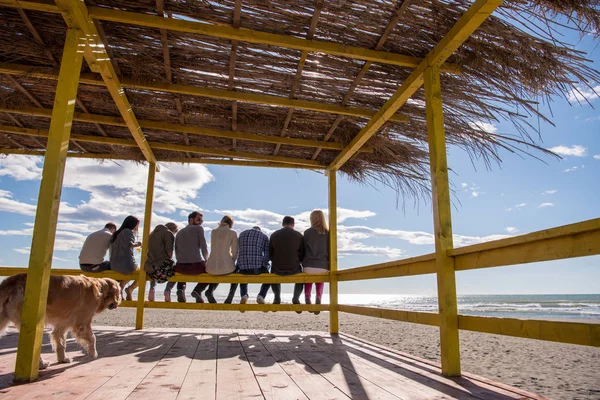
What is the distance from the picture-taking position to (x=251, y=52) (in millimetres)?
3598

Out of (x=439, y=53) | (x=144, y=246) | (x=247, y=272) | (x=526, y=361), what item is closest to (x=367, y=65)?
(x=439, y=53)

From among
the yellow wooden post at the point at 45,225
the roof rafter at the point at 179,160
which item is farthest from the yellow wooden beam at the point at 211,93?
the roof rafter at the point at 179,160

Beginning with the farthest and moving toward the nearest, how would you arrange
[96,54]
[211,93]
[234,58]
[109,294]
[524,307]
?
[524,307], [211,93], [234,58], [109,294], [96,54]

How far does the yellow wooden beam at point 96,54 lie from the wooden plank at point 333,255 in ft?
8.98

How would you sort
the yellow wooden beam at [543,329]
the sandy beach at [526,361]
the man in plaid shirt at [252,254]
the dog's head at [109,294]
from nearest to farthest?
→ the yellow wooden beam at [543,329] < the dog's head at [109,294] < the sandy beach at [526,361] < the man in plaid shirt at [252,254]

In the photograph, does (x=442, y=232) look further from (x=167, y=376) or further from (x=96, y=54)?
(x=96, y=54)

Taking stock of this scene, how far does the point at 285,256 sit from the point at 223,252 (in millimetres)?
859

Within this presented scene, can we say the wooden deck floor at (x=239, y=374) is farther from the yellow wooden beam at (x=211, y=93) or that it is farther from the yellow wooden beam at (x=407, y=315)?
the yellow wooden beam at (x=211, y=93)

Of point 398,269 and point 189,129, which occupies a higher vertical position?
point 189,129

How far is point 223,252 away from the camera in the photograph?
18.6 feet

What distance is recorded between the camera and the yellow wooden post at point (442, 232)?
2.71m

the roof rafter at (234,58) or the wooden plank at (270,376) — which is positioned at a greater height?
the roof rafter at (234,58)

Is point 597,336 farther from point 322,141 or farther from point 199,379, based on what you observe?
point 322,141

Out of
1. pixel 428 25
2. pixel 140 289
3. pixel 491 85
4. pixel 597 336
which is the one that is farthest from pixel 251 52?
pixel 140 289
